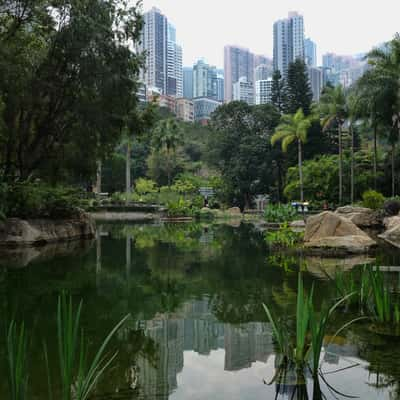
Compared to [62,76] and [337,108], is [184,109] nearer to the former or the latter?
[337,108]

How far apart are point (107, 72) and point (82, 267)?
764 cm

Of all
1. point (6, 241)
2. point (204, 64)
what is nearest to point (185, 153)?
point (6, 241)

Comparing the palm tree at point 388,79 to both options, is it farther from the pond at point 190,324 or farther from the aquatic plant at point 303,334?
the aquatic plant at point 303,334

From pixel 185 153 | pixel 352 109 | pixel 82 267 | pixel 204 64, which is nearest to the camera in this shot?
pixel 82 267

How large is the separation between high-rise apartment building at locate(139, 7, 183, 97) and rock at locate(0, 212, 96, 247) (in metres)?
76.0

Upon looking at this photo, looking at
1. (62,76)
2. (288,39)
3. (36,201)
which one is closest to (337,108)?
(62,76)

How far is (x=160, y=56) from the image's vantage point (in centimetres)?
9850

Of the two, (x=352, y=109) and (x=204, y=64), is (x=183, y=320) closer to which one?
(x=352, y=109)

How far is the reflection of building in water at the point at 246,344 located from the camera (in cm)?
384

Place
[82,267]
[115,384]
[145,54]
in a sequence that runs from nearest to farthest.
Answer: [115,384]
[82,267]
[145,54]

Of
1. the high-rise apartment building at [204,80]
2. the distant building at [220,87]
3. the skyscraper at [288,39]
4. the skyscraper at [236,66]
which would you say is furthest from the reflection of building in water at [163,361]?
the distant building at [220,87]

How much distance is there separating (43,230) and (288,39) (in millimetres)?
101495

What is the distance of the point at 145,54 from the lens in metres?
16.8

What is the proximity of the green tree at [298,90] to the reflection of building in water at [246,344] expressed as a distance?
3938 cm
